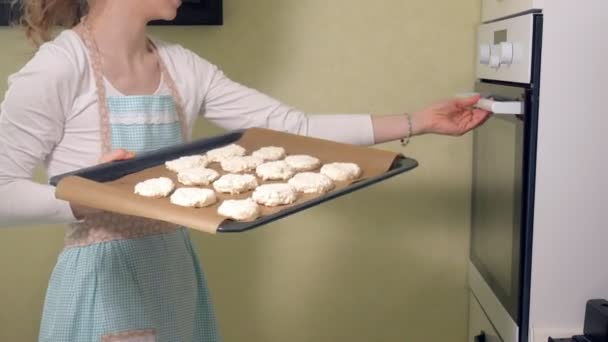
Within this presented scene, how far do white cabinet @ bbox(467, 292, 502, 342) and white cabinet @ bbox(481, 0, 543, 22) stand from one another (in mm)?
623

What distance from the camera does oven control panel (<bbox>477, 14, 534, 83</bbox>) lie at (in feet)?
3.62

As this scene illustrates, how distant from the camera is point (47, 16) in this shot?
3.90 ft

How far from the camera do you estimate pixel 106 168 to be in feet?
3.30

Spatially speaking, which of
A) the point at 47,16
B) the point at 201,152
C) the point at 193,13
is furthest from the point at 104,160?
the point at 193,13

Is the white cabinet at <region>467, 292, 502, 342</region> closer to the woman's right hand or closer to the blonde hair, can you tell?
the woman's right hand

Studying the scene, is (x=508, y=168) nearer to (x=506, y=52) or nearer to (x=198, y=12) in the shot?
(x=506, y=52)

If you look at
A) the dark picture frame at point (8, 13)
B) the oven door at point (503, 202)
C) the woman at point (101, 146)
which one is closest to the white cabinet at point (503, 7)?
the oven door at point (503, 202)

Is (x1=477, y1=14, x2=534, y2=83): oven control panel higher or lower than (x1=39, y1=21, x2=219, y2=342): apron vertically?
higher

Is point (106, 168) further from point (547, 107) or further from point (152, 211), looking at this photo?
point (547, 107)

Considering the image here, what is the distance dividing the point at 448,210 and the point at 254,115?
23.5 inches

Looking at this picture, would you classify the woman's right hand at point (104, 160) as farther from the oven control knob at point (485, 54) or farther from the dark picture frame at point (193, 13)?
the oven control knob at point (485, 54)

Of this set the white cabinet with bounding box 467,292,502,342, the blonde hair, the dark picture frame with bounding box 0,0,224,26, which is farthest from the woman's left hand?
the blonde hair

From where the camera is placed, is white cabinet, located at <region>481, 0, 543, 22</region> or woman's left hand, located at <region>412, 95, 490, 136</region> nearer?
white cabinet, located at <region>481, 0, 543, 22</region>

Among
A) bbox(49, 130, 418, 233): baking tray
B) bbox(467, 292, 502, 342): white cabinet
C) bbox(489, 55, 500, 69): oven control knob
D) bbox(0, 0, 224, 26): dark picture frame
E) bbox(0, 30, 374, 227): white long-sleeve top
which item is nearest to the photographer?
bbox(49, 130, 418, 233): baking tray
